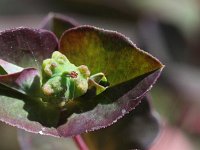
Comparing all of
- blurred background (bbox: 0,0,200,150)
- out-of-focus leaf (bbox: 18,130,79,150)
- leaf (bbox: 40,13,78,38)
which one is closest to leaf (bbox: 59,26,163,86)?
leaf (bbox: 40,13,78,38)

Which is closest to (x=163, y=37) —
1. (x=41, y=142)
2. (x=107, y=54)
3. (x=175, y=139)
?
(x=175, y=139)

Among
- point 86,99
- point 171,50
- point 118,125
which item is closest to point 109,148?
point 118,125

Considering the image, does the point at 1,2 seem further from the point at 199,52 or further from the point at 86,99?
the point at 86,99

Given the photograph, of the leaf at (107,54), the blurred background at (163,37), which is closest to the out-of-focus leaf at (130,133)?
the leaf at (107,54)

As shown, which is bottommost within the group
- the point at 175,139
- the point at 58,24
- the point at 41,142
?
the point at 175,139

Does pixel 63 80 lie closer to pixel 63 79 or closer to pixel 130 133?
pixel 63 79

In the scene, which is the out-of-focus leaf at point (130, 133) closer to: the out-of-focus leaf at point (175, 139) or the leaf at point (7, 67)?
the leaf at point (7, 67)

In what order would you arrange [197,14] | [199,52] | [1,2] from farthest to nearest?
1. [1,2]
2. [197,14]
3. [199,52]
